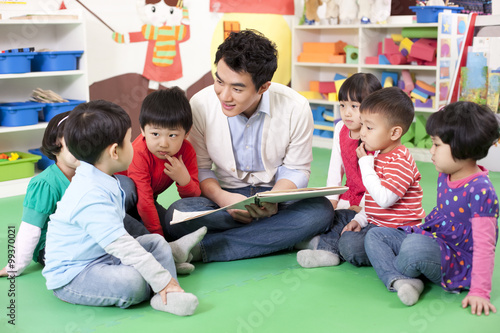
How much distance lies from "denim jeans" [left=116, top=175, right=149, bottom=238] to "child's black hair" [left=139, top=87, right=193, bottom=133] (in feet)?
0.65

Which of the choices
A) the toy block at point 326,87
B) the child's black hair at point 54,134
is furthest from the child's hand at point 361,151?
the toy block at point 326,87

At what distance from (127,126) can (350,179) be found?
3.09 feet

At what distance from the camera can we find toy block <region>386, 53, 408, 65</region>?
3855 millimetres

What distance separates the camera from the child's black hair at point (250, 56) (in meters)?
1.81

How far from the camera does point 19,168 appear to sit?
3.00 m

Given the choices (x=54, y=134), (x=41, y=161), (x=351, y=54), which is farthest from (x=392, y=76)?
(x=54, y=134)

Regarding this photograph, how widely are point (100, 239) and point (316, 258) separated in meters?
0.75

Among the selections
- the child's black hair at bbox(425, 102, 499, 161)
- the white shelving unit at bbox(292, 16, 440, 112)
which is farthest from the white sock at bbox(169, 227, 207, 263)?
the white shelving unit at bbox(292, 16, 440, 112)

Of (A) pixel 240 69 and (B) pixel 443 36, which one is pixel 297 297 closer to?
(A) pixel 240 69

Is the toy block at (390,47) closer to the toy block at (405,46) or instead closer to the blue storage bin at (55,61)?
the toy block at (405,46)

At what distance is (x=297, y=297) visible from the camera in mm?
1654

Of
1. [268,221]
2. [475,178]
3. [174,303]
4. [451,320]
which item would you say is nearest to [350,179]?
[268,221]

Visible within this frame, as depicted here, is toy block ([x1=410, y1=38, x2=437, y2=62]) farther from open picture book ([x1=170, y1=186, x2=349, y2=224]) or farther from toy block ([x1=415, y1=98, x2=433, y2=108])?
open picture book ([x1=170, y1=186, x2=349, y2=224])

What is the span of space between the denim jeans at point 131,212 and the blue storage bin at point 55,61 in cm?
144
